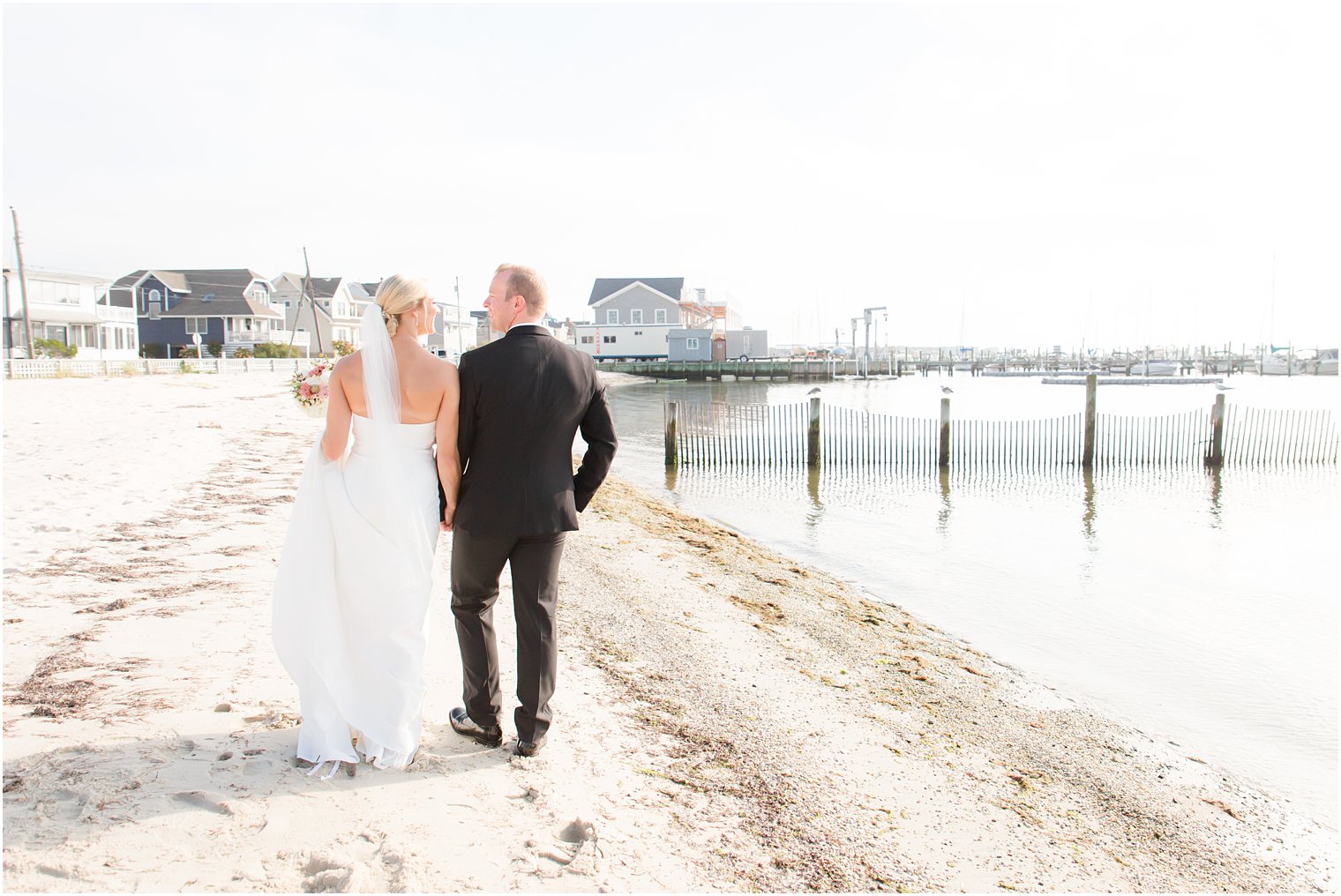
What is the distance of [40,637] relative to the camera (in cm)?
476

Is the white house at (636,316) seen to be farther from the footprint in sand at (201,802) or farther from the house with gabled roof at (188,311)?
the footprint in sand at (201,802)

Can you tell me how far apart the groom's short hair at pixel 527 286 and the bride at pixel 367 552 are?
0.39 meters

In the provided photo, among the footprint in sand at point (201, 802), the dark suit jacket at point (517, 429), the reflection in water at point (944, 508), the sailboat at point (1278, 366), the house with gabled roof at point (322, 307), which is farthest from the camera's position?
the sailboat at point (1278, 366)

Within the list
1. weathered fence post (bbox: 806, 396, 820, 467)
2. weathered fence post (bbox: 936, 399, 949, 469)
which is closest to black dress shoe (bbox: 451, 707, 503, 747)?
weathered fence post (bbox: 806, 396, 820, 467)

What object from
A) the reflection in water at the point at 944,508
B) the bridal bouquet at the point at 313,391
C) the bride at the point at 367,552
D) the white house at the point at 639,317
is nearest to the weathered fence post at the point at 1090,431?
the reflection in water at the point at 944,508

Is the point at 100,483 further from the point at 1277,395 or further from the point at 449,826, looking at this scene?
the point at 1277,395

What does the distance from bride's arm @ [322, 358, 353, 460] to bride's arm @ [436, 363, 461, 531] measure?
0.36 metres

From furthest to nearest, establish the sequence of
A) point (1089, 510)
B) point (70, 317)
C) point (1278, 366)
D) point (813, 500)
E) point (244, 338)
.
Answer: point (1278, 366)
point (244, 338)
point (70, 317)
point (813, 500)
point (1089, 510)

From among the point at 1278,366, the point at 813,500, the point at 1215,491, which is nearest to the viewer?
the point at 813,500

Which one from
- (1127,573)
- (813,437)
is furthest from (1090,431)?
(1127,573)

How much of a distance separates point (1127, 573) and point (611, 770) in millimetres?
8932

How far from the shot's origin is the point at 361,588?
3.38 meters

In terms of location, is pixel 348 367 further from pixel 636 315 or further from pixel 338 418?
pixel 636 315

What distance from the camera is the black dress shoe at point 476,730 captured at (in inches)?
147
